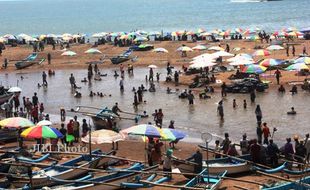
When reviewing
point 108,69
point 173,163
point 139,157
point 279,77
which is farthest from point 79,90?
point 173,163

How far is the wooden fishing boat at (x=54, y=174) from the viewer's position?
19.1m

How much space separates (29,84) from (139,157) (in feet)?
83.7

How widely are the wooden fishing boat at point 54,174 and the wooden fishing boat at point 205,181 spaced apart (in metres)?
3.55

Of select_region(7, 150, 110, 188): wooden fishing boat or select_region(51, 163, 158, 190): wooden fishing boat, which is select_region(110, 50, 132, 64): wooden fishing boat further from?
select_region(51, 163, 158, 190): wooden fishing boat

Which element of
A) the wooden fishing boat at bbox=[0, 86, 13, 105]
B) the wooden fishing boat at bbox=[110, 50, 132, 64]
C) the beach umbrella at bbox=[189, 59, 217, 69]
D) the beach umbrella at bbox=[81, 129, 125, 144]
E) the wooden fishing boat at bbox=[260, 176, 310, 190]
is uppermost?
the beach umbrella at bbox=[189, 59, 217, 69]

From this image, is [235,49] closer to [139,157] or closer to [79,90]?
[79,90]

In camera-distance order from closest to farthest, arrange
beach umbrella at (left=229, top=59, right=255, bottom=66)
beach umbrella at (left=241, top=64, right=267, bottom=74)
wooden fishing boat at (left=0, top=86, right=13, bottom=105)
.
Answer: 1. wooden fishing boat at (left=0, top=86, right=13, bottom=105)
2. beach umbrella at (left=241, top=64, right=267, bottom=74)
3. beach umbrella at (left=229, top=59, right=255, bottom=66)

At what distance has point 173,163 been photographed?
69.3 feet

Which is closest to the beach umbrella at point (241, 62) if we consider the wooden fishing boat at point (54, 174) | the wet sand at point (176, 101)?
the wet sand at point (176, 101)

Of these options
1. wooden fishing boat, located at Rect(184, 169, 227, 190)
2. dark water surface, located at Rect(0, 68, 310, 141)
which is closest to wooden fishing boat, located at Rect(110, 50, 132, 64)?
dark water surface, located at Rect(0, 68, 310, 141)

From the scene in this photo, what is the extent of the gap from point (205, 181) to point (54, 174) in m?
4.88

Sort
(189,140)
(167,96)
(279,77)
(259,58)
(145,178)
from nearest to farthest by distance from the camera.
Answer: (145,178) → (189,140) → (167,96) → (279,77) → (259,58)

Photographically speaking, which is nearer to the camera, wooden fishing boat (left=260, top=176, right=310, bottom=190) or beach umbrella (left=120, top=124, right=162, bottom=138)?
wooden fishing boat (left=260, top=176, right=310, bottom=190)

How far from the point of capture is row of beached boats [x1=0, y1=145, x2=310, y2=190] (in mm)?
18556
